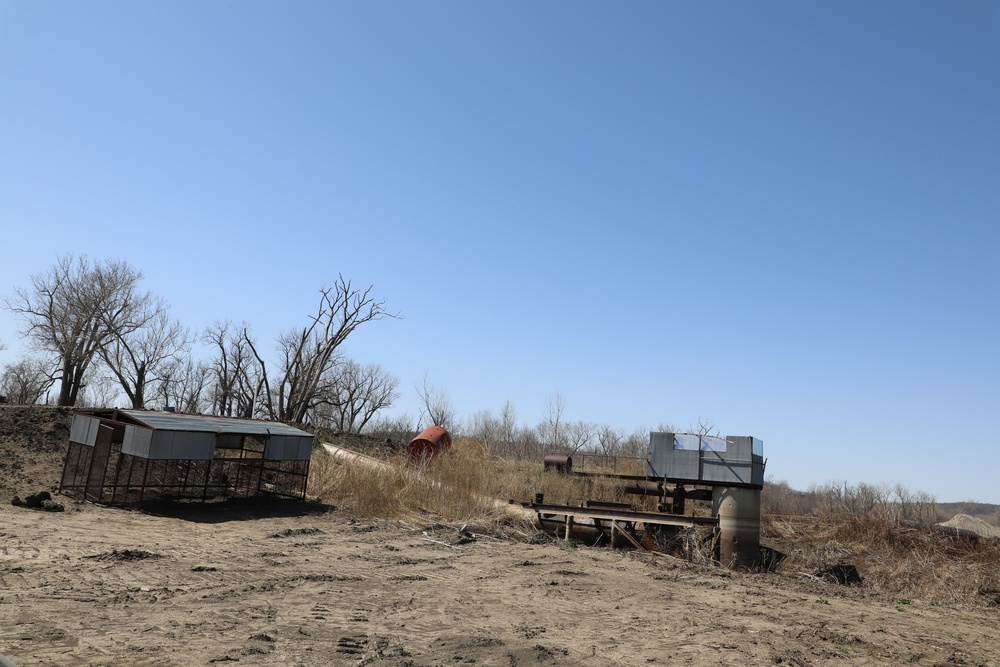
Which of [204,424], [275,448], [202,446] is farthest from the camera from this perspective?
[275,448]

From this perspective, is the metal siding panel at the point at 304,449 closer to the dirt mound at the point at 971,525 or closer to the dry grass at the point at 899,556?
the dry grass at the point at 899,556

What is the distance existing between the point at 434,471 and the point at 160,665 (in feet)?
53.3

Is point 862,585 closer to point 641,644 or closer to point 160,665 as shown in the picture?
point 641,644

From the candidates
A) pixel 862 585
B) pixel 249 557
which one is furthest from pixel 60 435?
pixel 862 585

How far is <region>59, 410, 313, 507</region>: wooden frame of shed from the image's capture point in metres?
19.4

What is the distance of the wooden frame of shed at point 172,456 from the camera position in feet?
63.6

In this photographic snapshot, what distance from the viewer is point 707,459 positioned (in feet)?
75.8

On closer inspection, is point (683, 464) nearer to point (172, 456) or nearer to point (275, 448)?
point (275, 448)

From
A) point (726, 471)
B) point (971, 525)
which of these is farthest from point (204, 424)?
point (971, 525)

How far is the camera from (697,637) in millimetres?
9234

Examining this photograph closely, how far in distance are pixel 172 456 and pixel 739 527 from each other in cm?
1680

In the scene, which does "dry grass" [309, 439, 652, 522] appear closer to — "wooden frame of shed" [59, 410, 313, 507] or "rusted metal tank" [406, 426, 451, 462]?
Answer: "wooden frame of shed" [59, 410, 313, 507]

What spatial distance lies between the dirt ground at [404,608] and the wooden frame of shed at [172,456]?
9.40 feet

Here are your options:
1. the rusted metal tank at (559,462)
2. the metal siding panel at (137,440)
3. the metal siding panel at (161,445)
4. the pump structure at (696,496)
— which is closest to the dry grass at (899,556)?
the pump structure at (696,496)
